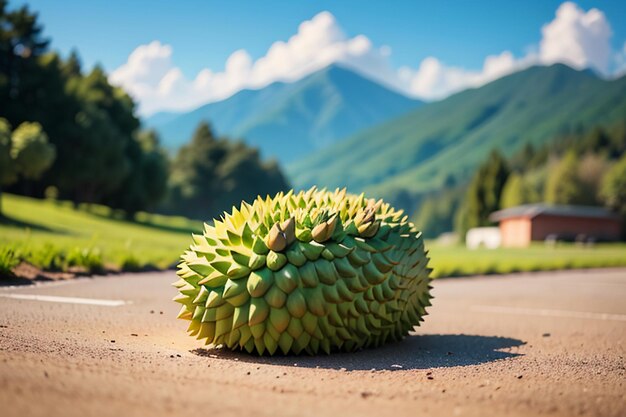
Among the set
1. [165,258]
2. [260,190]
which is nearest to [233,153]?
[260,190]

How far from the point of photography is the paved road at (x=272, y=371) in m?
3.28

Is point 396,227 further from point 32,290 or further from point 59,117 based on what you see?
point 59,117

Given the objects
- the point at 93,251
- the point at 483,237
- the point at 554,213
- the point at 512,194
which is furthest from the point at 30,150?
the point at 512,194

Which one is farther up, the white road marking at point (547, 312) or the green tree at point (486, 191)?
the green tree at point (486, 191)

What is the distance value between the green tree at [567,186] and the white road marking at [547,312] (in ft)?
303

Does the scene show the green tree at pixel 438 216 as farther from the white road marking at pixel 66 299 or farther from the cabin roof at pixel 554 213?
Answer: the white road marking at pixel 66 299

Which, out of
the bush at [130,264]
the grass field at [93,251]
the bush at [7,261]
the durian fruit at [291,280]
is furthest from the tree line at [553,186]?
the durian fruit at [291,280]

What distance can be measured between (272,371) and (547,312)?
8115mm

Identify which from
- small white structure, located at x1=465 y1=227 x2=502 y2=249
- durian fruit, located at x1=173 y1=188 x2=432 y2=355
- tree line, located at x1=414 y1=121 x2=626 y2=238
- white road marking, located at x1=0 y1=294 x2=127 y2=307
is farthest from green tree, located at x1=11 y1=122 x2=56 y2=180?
tree line, located at x1=414 y1=121 x2=626 y2=238

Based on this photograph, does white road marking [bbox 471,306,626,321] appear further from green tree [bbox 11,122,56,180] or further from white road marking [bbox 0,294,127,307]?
green tree [bbox 11,122,56,180]

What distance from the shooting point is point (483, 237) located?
83.3m

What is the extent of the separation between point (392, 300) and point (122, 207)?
59946mm

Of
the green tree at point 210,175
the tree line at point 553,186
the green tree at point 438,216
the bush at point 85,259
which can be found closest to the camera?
the bush at point 85,259

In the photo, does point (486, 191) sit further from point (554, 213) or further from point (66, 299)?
point (66, 299)
